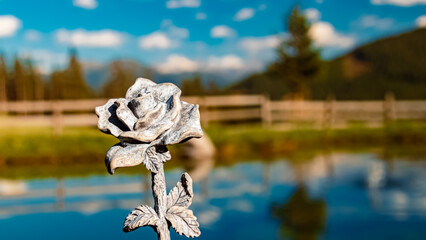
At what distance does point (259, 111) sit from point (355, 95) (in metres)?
40.6

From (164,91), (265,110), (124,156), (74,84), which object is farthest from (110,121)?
(74,84)

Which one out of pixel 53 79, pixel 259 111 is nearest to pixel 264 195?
pixel 259 111

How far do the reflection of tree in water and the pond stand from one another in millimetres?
12

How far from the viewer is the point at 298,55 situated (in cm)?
2478

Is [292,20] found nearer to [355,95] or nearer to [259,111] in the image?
[259,111]

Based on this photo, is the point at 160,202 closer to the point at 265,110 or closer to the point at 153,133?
the point at 153,133

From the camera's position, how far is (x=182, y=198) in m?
2.32

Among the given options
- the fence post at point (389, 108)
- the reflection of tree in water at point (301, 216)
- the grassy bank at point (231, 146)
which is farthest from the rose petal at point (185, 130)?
the fence post at point (389, 108)

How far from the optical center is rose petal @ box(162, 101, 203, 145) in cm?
203

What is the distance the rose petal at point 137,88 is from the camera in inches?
87.7

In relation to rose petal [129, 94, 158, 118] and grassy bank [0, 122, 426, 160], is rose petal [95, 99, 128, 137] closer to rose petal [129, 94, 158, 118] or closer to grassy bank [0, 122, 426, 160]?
rose petal [129, 94, 158, 118]

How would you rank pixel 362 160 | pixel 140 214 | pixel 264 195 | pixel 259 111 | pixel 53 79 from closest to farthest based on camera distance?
pixel 140 214 → pixel 264 195 → pixel 362 160 → pixel 259 111 → pixel 53 79

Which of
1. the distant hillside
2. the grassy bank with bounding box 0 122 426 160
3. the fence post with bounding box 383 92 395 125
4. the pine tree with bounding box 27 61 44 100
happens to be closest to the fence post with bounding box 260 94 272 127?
the grassy bank with bounding box 0 122 426 160

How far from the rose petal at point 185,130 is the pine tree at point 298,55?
76.0 ft
